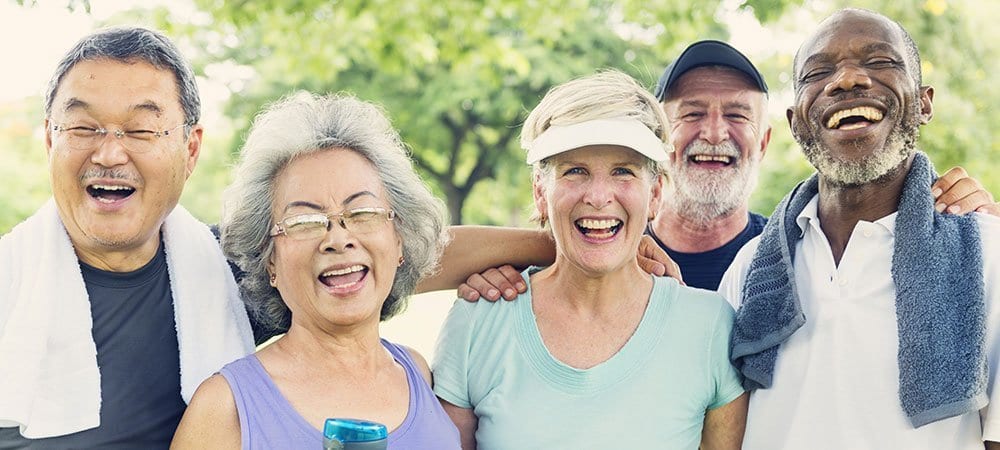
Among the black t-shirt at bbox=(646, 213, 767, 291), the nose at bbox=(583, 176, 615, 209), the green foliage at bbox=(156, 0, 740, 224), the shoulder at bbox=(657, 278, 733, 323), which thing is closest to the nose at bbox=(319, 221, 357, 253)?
the nose at bbox=(583, 176, 615, 209)

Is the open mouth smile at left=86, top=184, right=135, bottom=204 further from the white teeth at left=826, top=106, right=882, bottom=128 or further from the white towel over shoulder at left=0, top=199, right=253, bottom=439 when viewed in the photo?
the white teeth at left=826, top=106, right=882, bottom=128

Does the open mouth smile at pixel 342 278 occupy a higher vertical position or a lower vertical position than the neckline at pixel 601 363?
higher

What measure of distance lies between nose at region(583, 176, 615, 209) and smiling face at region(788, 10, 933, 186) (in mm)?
577

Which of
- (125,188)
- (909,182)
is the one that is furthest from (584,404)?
(125,188)

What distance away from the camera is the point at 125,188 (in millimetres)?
2623

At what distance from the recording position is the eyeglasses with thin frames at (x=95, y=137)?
258 cm

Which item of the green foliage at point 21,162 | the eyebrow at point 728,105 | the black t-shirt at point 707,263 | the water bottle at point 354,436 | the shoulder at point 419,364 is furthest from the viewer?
the green foliage at point 21,162

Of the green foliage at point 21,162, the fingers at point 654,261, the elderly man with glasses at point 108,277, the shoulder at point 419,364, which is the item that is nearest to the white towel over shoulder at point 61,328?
the elderly man with glasses at point 108,277

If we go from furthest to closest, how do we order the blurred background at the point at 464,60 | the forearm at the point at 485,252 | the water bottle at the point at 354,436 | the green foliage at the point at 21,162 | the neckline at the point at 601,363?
1. the green foliage at the point at 21,162
2. the blurred background at the point at 464,60
3. the forearm at the point at 485,252
4. the neckline at the point at 601,363
5. the water bottle at the point at 354,436

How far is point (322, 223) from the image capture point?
2.54 m

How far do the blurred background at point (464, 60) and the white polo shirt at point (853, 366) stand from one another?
103 cm

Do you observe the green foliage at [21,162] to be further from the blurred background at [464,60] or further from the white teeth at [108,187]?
the white teeth at [108,187]

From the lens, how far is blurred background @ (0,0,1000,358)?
314 inches

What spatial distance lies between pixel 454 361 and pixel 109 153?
1.07 metres
